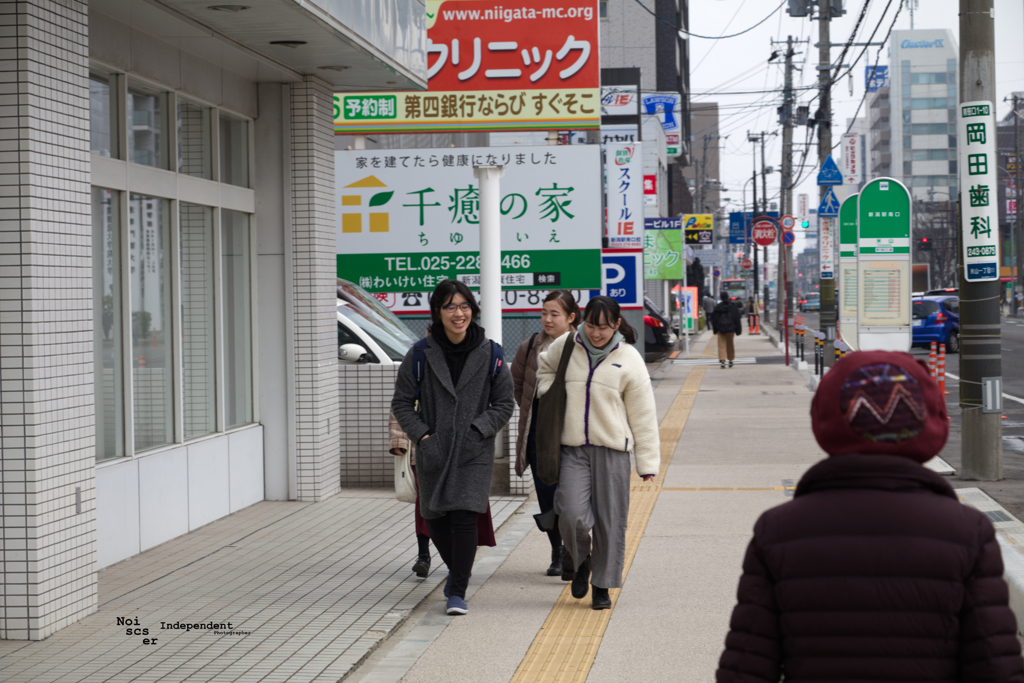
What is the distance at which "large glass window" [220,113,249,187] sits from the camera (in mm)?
8812

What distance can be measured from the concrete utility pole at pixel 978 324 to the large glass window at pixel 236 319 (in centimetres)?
597

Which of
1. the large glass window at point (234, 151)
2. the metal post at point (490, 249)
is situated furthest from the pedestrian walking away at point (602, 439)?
the large glass window at point (234, 151)

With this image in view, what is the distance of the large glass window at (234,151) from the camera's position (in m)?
8.81

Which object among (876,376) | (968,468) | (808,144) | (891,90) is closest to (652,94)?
(808,144)

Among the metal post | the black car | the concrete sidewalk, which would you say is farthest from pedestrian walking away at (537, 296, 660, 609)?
the black car

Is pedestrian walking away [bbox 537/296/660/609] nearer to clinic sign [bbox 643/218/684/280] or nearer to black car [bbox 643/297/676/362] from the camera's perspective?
black car [bbox 643/297/676/362]

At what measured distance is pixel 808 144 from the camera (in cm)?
3234

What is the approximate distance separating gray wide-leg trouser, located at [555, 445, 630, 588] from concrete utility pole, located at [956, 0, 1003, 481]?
16.3 ft

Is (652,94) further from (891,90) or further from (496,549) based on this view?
(891,90)

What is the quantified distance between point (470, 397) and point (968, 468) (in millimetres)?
5807

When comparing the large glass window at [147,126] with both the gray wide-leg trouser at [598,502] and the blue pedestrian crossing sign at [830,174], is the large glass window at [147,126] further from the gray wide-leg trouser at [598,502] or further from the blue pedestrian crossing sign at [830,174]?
the blue pedestrian crossing sign at [830,174]

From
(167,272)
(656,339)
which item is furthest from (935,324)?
(167,272)

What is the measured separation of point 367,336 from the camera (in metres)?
10.3

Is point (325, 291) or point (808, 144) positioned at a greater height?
point (808, 144)
